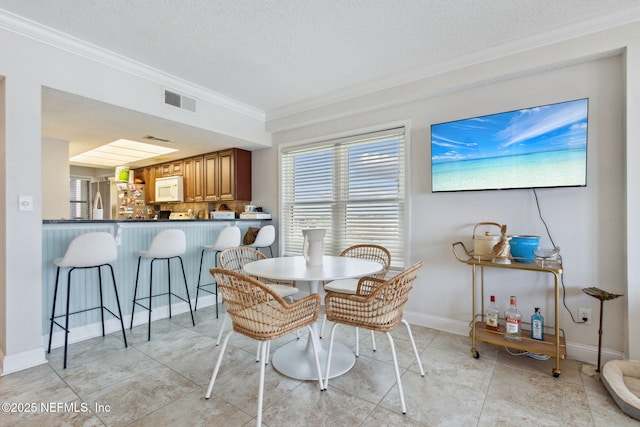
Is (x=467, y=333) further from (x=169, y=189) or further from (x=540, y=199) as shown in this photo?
(x=169, y=189)

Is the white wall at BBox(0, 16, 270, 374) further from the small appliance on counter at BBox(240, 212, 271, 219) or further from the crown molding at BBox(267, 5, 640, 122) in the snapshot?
the crown molding at BBox(267, 5, 640, 122)

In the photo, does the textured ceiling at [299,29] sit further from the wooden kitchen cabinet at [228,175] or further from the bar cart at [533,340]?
the bar cart at [533,340]

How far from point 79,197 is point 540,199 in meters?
9.09

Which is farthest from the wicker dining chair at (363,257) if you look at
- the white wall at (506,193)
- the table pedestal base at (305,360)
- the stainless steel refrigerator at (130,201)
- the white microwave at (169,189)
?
the stainless steel refrigerator at (130,201)

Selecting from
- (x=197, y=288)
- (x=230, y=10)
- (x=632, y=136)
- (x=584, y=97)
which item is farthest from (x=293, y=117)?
(x=632, y=136)

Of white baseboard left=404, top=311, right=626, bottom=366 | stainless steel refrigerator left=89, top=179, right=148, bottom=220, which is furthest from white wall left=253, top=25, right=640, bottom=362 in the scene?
stainless steel refrigerator left=89, top=179, right=148, bottom=220

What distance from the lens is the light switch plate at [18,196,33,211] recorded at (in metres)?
2.30

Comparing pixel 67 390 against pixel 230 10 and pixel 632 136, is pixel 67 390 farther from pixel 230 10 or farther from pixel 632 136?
pixel 632 136

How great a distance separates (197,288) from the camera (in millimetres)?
3602

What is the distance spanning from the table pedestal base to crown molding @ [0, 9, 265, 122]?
9.56 feet

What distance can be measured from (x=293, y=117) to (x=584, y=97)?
3.04 m

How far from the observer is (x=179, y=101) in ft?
11.0

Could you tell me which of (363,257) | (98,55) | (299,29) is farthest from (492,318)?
(98,55)

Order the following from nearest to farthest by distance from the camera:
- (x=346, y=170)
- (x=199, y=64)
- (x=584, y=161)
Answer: (x=584, y=161) → (x=199, y=64) → (x=346, y=170)
